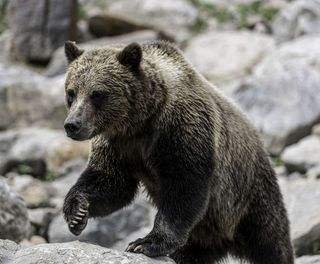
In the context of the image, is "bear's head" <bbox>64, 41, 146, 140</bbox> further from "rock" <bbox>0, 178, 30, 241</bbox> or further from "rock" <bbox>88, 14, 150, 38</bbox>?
"rock" <bbox>88, 14, 150, 38</bbox>

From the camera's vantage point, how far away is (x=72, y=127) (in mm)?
7148

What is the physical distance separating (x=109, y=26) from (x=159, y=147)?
13494mm

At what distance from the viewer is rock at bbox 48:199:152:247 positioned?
11266 millimetres

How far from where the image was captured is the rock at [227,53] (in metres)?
18.0

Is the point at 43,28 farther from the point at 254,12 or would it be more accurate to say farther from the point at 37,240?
the point at 37,240

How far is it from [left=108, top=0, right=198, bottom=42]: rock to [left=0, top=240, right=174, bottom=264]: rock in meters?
14.0

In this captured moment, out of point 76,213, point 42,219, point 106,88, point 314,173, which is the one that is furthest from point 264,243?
point 314,173

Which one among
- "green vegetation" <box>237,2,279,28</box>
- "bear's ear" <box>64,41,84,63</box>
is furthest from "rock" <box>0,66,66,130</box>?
"bear's ear" <box>64,41,84,63</box>

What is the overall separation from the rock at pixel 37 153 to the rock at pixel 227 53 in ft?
12.8

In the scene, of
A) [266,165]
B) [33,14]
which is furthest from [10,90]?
[266,165]

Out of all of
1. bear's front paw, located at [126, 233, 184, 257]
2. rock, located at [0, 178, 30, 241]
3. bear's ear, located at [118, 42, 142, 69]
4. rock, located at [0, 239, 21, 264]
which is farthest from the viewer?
rock, located at [0, 178, 30, 241]

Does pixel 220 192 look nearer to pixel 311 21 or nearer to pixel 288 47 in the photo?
pixel 288 47

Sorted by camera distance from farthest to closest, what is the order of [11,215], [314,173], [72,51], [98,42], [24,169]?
[98,42] < [24,169] < [314,173] < [11,215] < [72,51]

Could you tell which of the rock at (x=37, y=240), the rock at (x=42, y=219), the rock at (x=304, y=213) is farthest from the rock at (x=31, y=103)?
the rock at (x=304, y=213)
